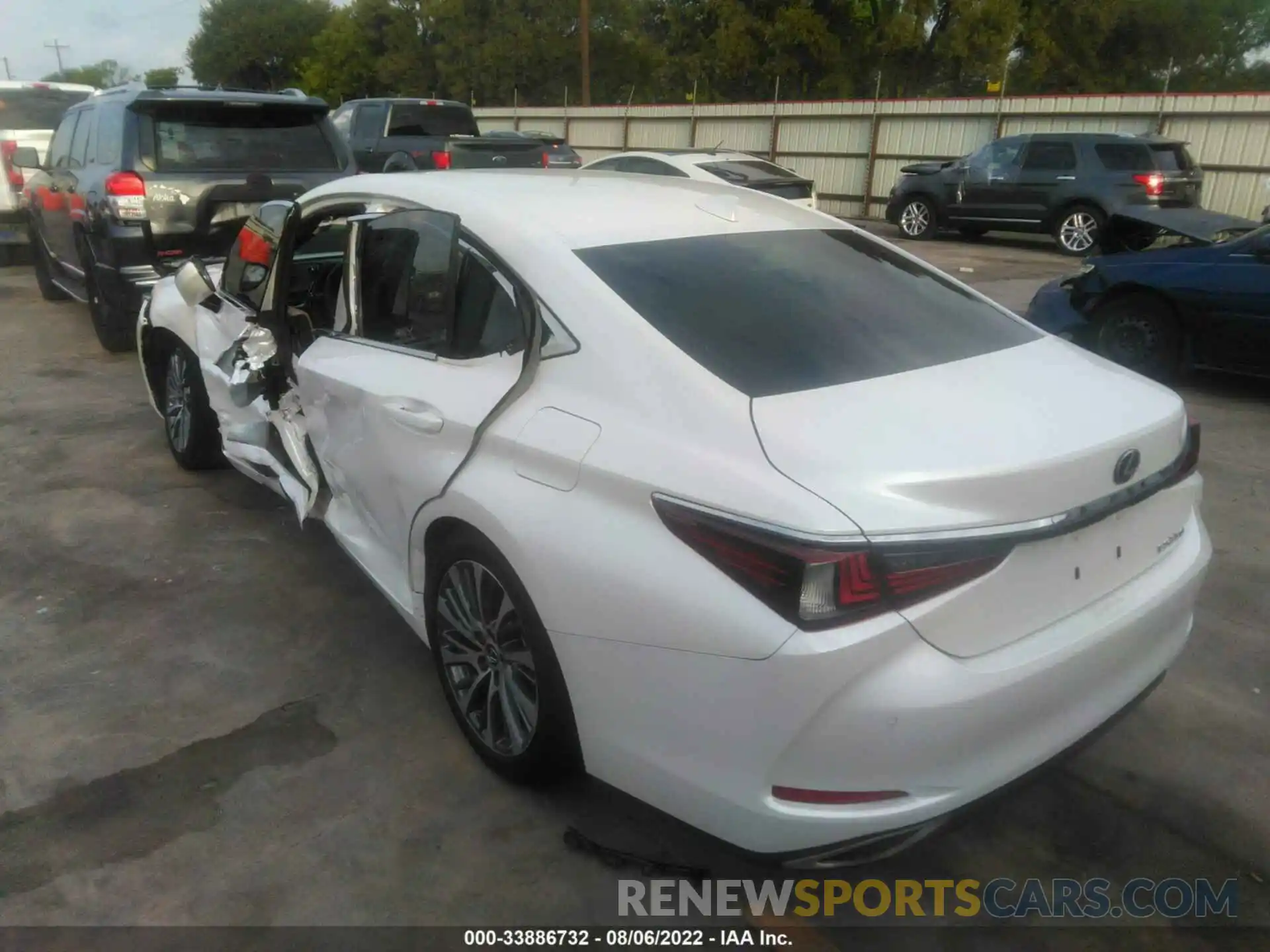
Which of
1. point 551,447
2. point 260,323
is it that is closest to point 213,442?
Result: point 260,323

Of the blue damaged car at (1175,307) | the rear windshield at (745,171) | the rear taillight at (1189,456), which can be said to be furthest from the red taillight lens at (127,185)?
the rear windshield at (745,171)

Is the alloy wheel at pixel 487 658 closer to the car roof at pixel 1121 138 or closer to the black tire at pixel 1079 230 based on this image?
the black tire at pixel 1079 230

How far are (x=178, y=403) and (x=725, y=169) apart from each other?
30.0 ft

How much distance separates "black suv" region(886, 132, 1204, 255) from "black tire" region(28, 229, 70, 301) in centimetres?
1191

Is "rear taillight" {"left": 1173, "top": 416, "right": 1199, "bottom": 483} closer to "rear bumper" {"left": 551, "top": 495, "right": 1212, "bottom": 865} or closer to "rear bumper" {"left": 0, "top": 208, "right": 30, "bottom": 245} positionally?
"rear bumper" {"left": 551, "top": 495, "right": 1212, "bottom": 865}

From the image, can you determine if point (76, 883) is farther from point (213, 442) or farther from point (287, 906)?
point (213, 442)

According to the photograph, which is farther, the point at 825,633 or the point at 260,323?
the point at 260,323

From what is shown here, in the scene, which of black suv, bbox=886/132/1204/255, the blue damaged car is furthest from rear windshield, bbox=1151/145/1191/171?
the blue damaged car

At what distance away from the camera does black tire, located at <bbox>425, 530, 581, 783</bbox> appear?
7.97 feet

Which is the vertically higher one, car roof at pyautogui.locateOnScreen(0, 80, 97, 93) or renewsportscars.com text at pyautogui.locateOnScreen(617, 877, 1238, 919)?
car roof at pyautogui.locateOnScreen(0, 80, 97, 93)

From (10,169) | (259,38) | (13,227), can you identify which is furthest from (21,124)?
(259,38)

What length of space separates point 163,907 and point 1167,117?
18.5 metres

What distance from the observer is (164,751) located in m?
3.00

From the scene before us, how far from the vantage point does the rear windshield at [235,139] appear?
6.96 meters
